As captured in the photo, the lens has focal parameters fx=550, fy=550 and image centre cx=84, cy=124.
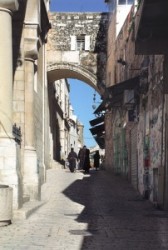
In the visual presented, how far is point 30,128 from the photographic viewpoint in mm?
15062

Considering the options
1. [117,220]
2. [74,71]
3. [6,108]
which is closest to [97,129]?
[74,71]

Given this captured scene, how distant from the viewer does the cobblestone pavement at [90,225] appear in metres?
8.49

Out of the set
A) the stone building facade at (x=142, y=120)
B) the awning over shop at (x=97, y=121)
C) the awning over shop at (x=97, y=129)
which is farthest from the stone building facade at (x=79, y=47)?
the stone building facade at (x=142, y=120)

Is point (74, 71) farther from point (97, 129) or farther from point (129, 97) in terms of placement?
point (129, 97)

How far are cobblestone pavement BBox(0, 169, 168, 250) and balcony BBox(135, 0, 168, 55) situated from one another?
3775 millimetres

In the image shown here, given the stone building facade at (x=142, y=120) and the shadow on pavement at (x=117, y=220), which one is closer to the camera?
the shadow on pavement at (x=117, y=220)

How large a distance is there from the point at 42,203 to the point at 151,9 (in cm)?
623

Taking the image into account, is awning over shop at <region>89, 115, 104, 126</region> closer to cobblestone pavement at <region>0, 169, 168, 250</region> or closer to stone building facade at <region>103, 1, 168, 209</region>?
stone building facade at <region>103, 1, 168, 209</region>

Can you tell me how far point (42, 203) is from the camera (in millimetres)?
14406

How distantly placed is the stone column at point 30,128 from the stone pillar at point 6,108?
3461 millimetres

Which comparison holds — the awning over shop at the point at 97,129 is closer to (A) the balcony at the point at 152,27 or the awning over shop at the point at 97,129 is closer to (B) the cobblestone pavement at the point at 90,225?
(B) the cobblestone pavement at the point at 90,225

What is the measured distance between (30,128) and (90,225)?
4.94 meters

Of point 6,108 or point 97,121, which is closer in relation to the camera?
point 6,108

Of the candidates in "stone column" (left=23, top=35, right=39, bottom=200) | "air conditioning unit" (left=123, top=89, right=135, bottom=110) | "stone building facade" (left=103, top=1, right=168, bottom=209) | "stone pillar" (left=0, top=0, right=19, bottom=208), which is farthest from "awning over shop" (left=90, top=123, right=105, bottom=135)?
"stone pillar" (left=0, top=0, right=19, bottom=208)
